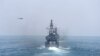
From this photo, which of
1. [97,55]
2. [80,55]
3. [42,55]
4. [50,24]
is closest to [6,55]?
[42,55]

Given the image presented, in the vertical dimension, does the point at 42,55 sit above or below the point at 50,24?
below

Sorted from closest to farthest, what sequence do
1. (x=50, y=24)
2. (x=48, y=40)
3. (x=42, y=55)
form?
(x=42, y=55) → (x=48, y=40) → (x=50, y=24)

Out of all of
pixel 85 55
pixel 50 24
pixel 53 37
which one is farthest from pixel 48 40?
pixel 85 55

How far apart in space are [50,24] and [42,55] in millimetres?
58240

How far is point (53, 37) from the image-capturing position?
6998 inches

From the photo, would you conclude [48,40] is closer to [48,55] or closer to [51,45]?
[51,45]

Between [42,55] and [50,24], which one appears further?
[50,24]

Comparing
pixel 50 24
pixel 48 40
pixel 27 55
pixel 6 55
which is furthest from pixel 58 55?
pixel 50 24

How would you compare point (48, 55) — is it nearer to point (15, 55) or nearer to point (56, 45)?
point (15, 55)

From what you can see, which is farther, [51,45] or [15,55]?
[51,45]

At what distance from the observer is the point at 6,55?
13800 cm

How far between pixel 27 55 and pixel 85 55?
2951cm

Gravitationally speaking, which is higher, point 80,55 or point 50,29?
point 50,29

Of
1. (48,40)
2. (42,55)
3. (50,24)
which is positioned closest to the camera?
(42,55)
